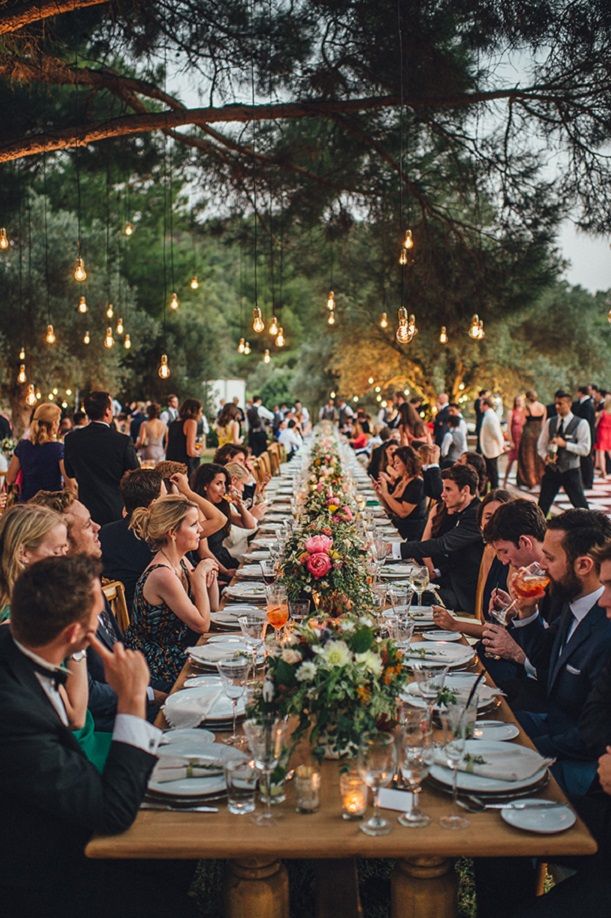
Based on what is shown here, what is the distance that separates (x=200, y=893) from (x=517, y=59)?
517cm

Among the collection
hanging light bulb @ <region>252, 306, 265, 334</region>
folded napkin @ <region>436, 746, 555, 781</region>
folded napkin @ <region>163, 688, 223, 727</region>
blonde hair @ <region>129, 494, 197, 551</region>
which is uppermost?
hanging light bulb @ <region>252, 306, 265, 334</region>

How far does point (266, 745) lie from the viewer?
1.86 metres

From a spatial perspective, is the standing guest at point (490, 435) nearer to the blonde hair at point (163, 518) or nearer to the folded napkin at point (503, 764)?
the blonde hair at point (163, 518)

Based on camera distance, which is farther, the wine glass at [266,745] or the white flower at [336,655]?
the white flower at [336,655]

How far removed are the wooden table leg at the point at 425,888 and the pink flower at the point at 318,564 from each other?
132cm

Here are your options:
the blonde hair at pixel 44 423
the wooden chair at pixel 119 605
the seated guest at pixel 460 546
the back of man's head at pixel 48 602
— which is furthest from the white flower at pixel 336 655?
the blonde hair at pixel 44 423

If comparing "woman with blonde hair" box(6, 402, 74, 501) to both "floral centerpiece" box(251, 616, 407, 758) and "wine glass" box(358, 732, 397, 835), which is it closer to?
"floral centerpiece" box(251, 616, 407, 758)

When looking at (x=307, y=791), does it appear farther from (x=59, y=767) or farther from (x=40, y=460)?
(x=40, y=460)

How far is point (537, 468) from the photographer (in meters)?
13.9

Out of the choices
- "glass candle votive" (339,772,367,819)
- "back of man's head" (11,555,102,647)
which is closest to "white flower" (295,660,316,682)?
"glass candle votive" (339,772,367,819)

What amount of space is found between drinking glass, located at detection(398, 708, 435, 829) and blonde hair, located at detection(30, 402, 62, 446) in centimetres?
555

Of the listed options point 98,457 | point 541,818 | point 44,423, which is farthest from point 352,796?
point 44,423

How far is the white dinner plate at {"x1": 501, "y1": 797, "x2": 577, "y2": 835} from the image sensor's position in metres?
1.83

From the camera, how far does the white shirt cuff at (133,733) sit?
1.89 metres
